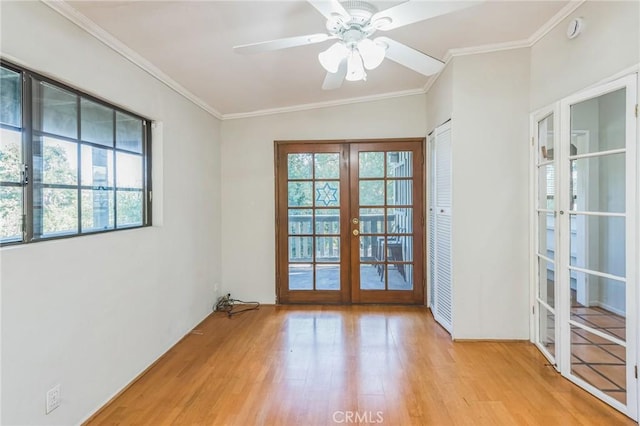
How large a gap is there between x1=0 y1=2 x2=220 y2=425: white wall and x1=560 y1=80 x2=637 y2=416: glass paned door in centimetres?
319

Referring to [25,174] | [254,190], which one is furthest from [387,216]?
[25,174]

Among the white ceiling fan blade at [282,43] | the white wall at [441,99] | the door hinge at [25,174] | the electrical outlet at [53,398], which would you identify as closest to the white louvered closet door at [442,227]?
the white wall at [441,99]

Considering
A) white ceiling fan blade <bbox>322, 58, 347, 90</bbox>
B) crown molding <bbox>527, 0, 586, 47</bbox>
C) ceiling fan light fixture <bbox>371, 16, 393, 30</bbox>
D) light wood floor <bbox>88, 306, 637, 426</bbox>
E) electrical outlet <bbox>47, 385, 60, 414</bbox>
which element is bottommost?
light wood floor <bbox>88, 306, 637, 426</bbox>

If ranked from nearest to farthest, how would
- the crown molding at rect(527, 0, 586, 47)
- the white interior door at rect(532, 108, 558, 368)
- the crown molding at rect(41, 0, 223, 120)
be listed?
the crown molding at rect(41, 0, 223, 120)
the crown molding at rect(527, 0, 586, 47)
the white interior door at rect(532, 108, 558, 368)

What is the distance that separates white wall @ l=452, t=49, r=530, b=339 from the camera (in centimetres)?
319

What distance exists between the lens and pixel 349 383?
257 cm

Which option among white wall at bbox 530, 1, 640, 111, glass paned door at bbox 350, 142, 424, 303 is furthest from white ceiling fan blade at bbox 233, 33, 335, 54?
glass paned door at bbox 350, 142, 424, 303

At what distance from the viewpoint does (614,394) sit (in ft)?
7.45

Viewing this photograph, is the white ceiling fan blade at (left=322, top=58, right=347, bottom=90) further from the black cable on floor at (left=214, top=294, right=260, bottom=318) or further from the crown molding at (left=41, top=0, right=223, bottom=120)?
the black cable on floor at (left=214, top=294, right=260, bottom=318)

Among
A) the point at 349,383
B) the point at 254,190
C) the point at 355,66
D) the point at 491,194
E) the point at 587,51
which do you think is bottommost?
the point at 349,383

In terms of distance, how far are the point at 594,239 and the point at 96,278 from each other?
3.29 meters

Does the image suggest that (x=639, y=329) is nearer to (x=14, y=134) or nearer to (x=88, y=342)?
(x=88, y=342)

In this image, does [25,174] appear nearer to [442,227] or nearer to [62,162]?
[62,162]

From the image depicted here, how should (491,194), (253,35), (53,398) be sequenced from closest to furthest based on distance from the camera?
(53,398) → (253,35) → (491,194)
